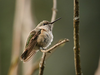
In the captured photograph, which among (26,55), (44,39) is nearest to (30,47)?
(26,55)

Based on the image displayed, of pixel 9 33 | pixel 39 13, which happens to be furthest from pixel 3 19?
pixel 39 13

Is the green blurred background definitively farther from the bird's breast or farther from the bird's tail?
the bird's tail

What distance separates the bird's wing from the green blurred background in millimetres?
4477

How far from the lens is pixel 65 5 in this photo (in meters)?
7.66

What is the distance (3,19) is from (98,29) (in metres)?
3.90

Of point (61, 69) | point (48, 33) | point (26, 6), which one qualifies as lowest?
point (61, 69)

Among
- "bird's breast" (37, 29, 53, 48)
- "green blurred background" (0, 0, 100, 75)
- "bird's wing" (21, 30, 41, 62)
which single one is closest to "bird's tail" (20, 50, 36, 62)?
"bird's wing" (21, 30, 41, 62)

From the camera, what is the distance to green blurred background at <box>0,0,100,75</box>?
691 centimetres

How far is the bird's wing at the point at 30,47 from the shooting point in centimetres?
215

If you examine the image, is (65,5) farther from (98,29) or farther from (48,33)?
(48,33)

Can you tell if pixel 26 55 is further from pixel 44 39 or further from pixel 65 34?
pixel 65 34

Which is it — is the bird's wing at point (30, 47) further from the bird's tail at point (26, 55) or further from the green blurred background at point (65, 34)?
the green blurred background at point (65, 34)

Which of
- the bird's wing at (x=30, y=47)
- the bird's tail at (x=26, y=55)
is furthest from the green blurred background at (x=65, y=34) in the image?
the bird's tail at (x=26, y=55)

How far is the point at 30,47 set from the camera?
226 cm
